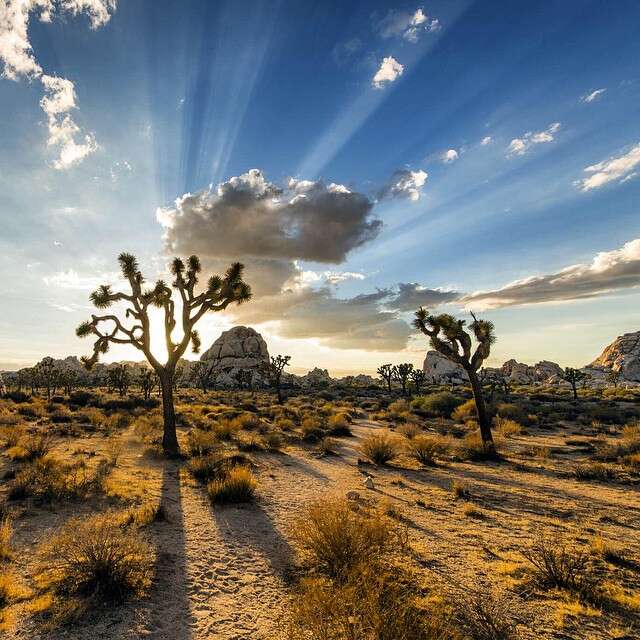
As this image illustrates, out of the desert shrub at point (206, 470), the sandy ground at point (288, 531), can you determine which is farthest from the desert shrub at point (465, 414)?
the desert shrub at point (206, 470)

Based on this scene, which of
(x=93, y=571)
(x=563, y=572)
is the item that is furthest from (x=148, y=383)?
(x=563, y=572)

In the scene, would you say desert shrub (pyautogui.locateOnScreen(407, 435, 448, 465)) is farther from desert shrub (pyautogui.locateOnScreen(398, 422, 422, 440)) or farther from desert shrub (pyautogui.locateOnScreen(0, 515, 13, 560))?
desert shrub (pyautogui.locateOnScreen(0, 515, 13, 560))

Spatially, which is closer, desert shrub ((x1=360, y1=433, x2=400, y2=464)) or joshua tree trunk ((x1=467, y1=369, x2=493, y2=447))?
desert shrub ((x1=360, y1=433, x2=400, y2=464))

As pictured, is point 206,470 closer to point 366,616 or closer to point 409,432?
point 366,616

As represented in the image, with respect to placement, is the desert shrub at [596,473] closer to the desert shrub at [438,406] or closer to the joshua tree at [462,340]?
the joshua tree at [462,340]

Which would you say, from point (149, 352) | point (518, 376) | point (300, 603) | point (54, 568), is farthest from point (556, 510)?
point (518, 376)

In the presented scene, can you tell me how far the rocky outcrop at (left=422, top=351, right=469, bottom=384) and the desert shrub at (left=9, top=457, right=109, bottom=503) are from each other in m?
90.1

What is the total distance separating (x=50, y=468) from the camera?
10031 mm

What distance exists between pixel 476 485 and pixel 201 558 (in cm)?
775

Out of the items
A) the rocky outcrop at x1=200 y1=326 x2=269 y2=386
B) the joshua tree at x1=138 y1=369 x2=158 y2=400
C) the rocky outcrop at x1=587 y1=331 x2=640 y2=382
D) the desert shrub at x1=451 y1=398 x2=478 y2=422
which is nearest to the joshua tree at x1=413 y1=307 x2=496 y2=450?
the desert shrub at x1=451 y1=398 x2=478 y2=422

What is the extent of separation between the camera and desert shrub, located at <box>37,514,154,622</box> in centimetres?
462

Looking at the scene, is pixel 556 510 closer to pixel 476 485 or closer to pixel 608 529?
pixel 608 529

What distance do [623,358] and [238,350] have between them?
118580 millimetres

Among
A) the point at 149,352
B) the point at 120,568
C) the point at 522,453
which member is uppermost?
the point at 149,352
